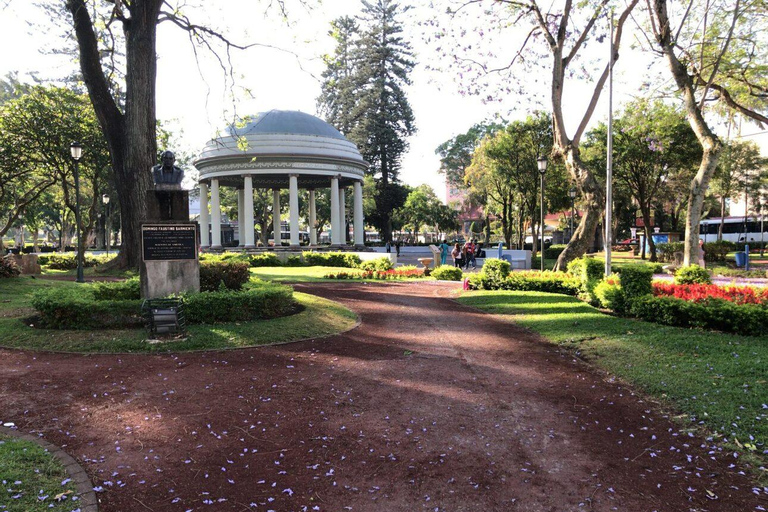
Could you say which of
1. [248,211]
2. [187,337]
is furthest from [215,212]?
[187,337]

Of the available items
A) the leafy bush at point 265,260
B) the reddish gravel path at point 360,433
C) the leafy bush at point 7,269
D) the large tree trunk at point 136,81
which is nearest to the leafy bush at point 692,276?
the reddish gravel path at point 360,433

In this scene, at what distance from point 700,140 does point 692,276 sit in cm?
482

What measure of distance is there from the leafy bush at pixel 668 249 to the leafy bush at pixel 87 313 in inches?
1148

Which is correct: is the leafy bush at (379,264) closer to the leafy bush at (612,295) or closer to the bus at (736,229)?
the leafy bush at (612,295)

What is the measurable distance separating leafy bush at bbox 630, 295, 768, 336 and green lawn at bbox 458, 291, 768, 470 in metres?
0.39

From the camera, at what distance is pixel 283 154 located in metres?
32.2

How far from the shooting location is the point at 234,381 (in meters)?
6.46

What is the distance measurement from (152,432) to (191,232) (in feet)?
20.2

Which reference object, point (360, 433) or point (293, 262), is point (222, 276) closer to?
point (360, 433)

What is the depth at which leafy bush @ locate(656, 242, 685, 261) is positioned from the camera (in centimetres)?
2916

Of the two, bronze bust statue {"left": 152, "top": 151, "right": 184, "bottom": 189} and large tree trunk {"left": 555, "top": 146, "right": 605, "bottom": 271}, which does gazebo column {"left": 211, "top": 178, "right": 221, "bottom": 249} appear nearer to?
bronze bust statue {"left": 152, "top": 151, "right": 184, "bottom": 189}

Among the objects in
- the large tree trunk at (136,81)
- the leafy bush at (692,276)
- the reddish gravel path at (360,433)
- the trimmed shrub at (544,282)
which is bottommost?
the reddish gravel path at (360,433)

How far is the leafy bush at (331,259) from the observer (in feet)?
95.0

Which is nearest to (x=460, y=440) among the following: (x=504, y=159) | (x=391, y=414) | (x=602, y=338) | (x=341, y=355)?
(x=391, y=414)
